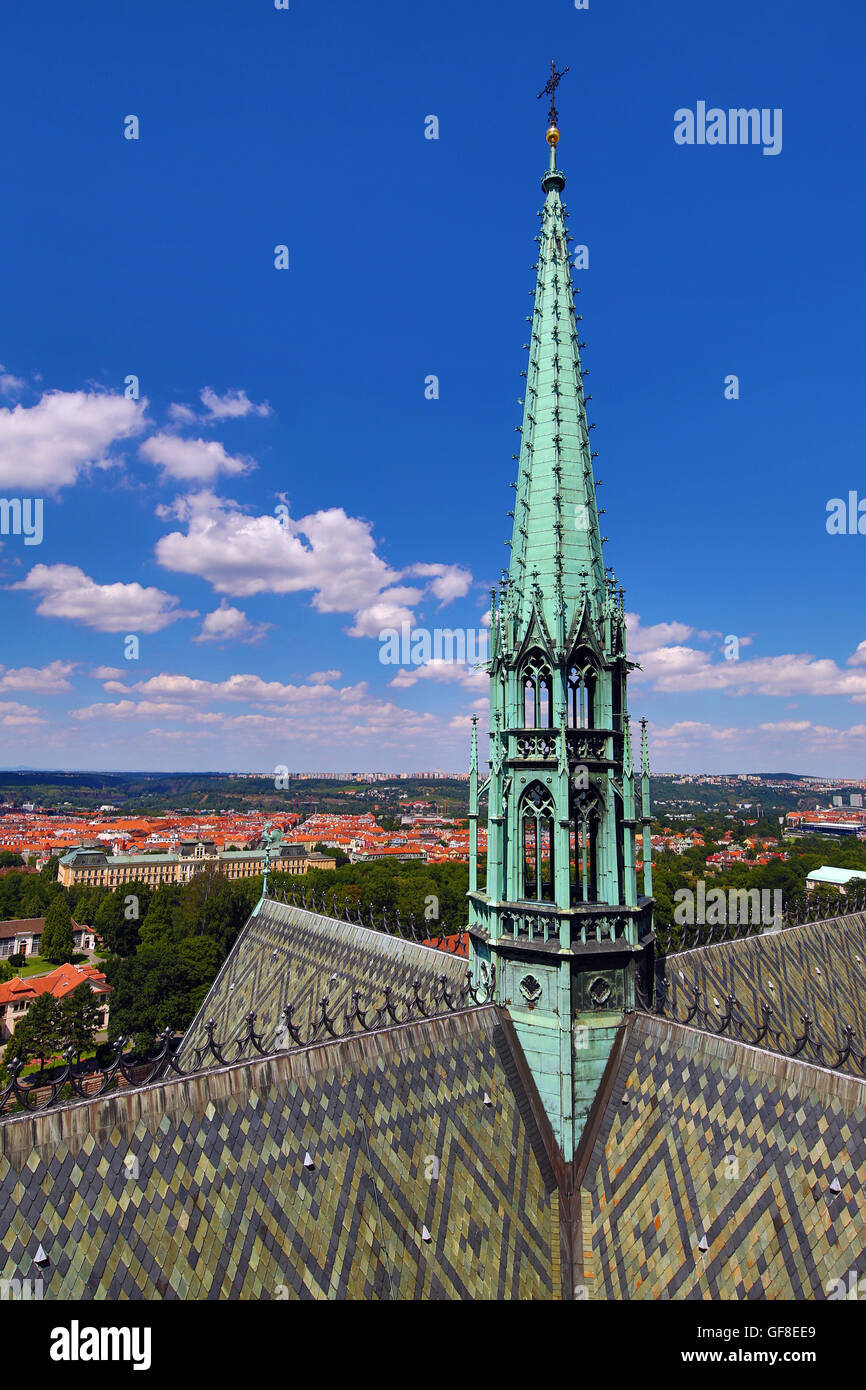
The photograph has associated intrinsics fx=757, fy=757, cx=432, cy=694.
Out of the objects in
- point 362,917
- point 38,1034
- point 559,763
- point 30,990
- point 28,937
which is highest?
point 559,763

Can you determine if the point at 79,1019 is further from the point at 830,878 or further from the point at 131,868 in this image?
the point at 830,878

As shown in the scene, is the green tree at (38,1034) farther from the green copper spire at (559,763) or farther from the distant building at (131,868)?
the distant building at (131,868)

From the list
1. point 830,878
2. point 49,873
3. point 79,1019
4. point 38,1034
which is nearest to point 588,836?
point 38,1034

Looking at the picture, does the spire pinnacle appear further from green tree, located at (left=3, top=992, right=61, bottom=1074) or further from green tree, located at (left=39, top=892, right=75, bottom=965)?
green tree, located at (left=39, top=892, right=75, bottom=965)

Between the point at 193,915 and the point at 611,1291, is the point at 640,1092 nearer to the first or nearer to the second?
the point at 611,1291

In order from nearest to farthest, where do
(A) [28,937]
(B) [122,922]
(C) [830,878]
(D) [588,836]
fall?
(D) [588,836] < (B) [122,922] < (A) [28,937] < (C) [830,878]
